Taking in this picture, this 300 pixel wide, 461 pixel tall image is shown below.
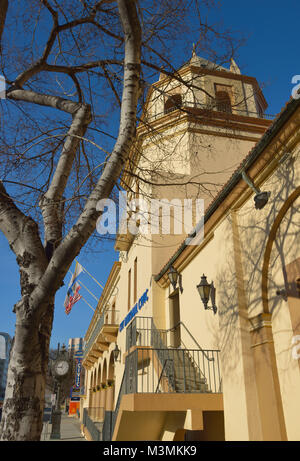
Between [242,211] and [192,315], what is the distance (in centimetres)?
342

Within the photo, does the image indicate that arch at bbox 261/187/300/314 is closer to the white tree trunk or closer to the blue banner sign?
the white tree trunk

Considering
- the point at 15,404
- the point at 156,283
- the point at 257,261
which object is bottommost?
the point at 15,404

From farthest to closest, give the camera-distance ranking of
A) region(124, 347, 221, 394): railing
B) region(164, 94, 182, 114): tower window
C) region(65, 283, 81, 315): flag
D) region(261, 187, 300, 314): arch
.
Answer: region(65, 283, 81, 315): flag → region(124, 347, 221, 394): railing → region(164, 94, 182, 114): tower window → region(261, 187, 300, 314): arch

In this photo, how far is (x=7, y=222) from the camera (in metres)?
3.51

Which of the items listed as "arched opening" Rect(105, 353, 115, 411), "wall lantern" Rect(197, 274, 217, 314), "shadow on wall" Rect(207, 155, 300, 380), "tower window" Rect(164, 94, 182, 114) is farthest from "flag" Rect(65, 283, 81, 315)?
"shadow on wall" Rect(207, 155, 300, 380)

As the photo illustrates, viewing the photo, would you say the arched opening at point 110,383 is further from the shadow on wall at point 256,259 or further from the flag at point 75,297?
the shadow on wall at point 256,259

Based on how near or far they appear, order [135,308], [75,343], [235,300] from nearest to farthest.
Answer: [235,300]
[135,308]
[75,343]

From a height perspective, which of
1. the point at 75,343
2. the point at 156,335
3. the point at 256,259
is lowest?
the point at 256,259

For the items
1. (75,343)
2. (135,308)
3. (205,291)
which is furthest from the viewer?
(75,343)

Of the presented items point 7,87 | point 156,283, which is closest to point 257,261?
point 7,87

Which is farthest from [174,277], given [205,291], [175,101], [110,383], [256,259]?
[110,383]

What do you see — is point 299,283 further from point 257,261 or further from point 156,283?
point 156,283

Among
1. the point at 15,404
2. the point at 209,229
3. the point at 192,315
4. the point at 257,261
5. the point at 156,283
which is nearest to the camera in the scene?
the point at 15,404

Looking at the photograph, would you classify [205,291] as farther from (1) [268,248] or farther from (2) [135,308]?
(2) [135,308]
